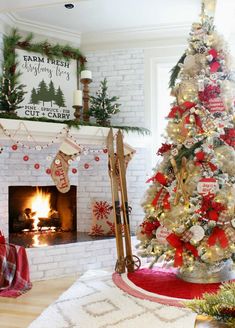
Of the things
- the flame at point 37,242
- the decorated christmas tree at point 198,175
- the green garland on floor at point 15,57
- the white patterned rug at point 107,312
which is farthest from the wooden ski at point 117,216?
the green garland on floor at point 15,57

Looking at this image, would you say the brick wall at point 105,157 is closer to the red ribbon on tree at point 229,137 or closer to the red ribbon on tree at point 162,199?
the red ribbon on tree at point 162,199

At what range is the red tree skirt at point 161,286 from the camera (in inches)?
123

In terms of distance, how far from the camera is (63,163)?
397 cm

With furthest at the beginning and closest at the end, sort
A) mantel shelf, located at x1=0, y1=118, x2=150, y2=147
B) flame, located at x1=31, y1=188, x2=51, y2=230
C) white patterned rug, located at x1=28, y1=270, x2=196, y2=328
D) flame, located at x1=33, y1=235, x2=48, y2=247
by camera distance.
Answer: flame, located at x1=31, y1=188, x2=51, y2=230
flame, located at x1=33, y1=235, x2=48, y2=247
mantel shelf, located at x1=0, y1=118, x2=150, y2=147
white patterned rug, located at x1=28, y1=270, x2=196, y2=328

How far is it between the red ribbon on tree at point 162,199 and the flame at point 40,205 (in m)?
1.69

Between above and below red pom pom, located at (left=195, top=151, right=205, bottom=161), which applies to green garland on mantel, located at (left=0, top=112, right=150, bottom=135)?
above

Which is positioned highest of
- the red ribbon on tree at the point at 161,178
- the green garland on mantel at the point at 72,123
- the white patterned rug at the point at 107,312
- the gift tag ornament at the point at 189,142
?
the green garland on mantel at the point at 72,123

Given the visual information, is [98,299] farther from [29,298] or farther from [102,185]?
[102,185]

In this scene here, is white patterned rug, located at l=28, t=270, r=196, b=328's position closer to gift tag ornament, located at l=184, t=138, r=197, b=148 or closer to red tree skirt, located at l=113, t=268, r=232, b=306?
red tree skirt, located at l=113, t=268, r=232, b=306

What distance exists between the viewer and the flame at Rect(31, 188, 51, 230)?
470 cm

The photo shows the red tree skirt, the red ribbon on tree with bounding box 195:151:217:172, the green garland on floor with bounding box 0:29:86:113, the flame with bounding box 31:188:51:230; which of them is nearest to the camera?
the red tree skirt

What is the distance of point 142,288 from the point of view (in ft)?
11.1

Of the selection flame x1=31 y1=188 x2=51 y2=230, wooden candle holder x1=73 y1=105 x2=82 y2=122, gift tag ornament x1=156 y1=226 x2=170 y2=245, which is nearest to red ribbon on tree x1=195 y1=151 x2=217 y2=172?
gift tag ornament x1=156 y1=226 x2=170 y2=245

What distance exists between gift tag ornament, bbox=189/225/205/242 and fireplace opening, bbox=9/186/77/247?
189cm
